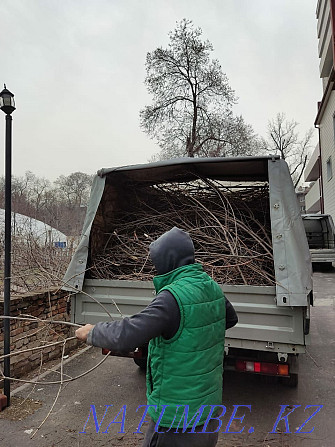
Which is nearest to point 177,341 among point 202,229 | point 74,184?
point 202,229

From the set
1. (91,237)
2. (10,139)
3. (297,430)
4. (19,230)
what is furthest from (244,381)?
(19,230)

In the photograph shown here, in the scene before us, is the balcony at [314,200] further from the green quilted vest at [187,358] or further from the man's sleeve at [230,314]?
the green quilted vest at [187,358]

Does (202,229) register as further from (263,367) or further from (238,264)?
(263,367)

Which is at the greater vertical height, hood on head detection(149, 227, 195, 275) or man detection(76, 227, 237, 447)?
hood on head detection(149, 227, 195, 275)

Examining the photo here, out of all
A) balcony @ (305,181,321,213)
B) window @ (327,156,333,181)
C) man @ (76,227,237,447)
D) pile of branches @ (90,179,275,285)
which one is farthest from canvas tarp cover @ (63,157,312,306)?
balcony @ (305,181,321,213)

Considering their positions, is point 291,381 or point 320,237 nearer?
point 291,381

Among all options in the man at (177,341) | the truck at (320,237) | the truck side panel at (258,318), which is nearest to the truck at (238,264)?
the truck side panel at (258,318)

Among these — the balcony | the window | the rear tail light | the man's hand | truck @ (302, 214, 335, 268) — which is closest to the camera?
the man's hand

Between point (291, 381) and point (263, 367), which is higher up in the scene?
point (263, 367)

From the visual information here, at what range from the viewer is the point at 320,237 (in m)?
13.2

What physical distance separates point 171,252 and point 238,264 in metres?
1.83

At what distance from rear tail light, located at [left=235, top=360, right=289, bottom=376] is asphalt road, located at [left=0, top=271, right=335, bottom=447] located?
0.54 meters

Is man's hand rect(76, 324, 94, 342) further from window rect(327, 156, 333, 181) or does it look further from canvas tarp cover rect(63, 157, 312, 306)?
window rect(327, 156, 333, 181)

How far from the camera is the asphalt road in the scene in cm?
301
